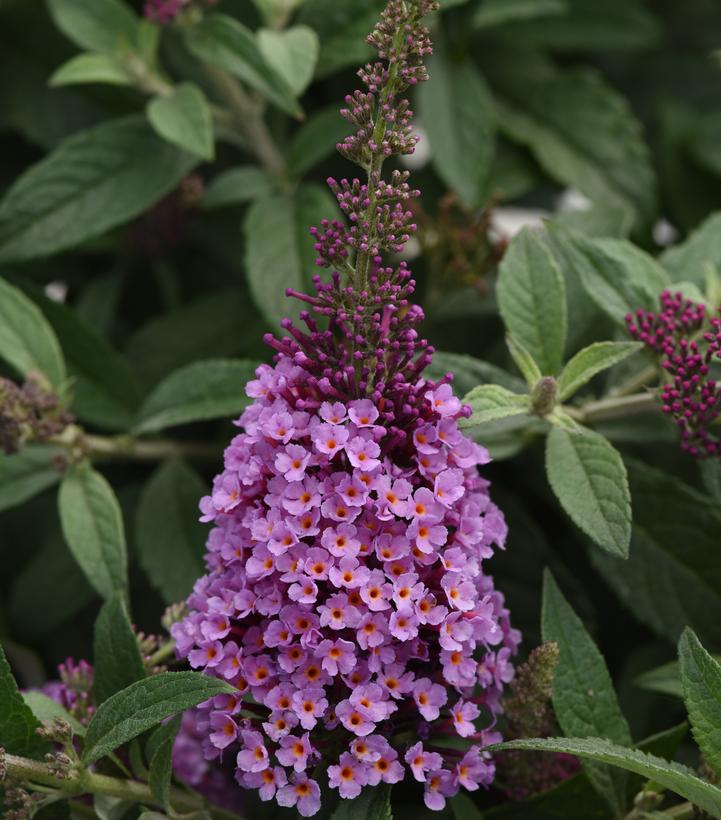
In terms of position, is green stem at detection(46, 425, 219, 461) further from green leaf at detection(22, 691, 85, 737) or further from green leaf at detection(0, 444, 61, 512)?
green leaf at detection(22, 691, 85, 737)

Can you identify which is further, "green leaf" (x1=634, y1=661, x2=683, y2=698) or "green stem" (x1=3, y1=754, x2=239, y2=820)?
"green leaf" (x1=634, y1=661, x2=683, y2=698)

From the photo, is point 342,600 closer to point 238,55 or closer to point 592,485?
point 592,485

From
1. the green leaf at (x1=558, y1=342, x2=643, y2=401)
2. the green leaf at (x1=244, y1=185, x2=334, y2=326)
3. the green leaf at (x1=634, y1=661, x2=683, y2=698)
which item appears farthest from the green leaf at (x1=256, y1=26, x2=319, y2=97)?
the green leaf at (x1=634, y1=661, x2=683, y2=698)

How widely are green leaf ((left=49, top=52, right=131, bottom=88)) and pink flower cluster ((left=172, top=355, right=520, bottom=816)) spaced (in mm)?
569

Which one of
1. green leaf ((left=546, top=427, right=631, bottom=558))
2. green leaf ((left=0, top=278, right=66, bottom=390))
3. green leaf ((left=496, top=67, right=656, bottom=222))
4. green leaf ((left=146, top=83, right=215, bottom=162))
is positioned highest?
green leaf ((left=146, top=83, right=215, bottom=162))

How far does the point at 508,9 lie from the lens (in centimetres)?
134

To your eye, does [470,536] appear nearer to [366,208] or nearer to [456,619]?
[456,619]

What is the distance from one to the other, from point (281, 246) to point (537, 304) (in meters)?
0.32

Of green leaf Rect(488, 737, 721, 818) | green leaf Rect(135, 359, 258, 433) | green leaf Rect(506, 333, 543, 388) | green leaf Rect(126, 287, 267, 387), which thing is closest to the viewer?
green leaf Rect(488, 737, 721, 818)

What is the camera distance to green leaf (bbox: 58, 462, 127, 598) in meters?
0.99

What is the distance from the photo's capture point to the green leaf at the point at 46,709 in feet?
2.76

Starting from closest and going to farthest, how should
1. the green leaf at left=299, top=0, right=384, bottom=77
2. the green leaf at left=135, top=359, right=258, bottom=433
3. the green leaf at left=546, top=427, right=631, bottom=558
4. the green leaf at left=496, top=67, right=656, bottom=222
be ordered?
the green leaf at left=546, top=427, right=631, bottom=558 → the green leaf at left=135, top=359, right=258, bottom=433 → the green leaf at left=299, top=0, right=384, bottom=77 → the green leaf at left=496, top=67, right=656, bottom=222

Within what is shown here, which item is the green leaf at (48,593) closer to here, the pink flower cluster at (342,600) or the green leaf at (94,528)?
the green leaf at (94,528)

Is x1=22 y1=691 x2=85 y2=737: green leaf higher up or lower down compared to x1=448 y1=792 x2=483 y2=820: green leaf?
higher up
